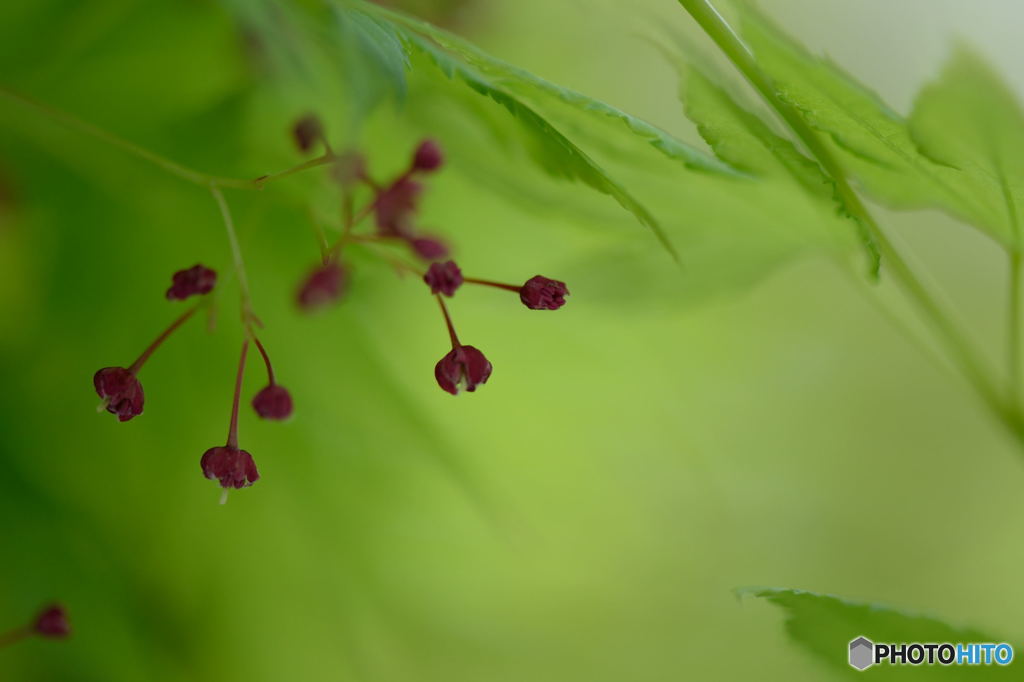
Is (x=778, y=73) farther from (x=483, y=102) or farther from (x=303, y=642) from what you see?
(x=303, y=642)

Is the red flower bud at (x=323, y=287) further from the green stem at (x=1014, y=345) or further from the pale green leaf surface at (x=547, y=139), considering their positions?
the green stem at (x=1014, y=345)

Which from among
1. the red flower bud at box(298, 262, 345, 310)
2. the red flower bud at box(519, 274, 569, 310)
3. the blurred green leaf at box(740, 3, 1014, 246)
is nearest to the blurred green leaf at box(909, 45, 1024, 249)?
the blurred green leaf at box(740, 3, 1014, 246)

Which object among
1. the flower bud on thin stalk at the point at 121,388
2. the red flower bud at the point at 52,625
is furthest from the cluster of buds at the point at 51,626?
the flower bud on thin stalk at the point at 121,388

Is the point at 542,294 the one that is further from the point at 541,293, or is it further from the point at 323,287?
the point at 323,287

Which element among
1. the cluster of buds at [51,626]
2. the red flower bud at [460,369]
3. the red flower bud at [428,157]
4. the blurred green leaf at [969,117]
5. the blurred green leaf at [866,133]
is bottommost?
the cluster of buds at [51,626]

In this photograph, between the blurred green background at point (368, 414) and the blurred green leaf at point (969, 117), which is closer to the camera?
the blurred green leaf at point (969, 117)

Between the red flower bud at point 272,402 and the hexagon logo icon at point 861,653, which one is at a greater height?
the red flower bud at point 272,402

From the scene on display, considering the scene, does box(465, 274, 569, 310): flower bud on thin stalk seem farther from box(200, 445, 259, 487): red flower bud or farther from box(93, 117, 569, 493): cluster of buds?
box(200, 445, 259, 487): red flower bud
